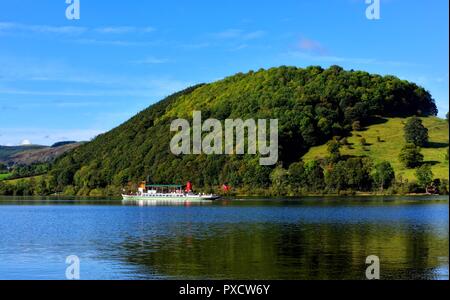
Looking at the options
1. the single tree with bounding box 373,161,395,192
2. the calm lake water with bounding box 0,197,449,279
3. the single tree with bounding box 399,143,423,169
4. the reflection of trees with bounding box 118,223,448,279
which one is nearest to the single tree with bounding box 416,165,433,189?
the single tree with bounding box 373,161,395,192

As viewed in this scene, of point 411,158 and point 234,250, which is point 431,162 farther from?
point 234,250

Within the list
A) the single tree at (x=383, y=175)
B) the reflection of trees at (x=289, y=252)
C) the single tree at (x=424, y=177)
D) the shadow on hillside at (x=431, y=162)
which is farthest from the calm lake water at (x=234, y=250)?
the shadow on hillside at (x=431, y=162)

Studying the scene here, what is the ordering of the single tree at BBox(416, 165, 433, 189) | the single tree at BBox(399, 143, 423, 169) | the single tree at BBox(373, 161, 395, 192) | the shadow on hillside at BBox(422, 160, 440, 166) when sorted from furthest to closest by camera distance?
the single tree at BBox(399, 143, 423, 169), the shadow on hillside at BBox(422, 160, 440, 166), the single tree at BBox(373, 161, 395, 192), the single tree at BBox(416, 165, 433, 189)

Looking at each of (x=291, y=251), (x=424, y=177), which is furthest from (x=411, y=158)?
(x=291, y=251)

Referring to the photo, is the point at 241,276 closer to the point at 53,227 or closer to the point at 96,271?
the point at 96,271

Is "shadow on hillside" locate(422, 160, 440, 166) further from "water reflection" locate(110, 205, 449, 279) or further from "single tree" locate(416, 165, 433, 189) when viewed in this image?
"water reflection" locate(110, 205, 449, 279)

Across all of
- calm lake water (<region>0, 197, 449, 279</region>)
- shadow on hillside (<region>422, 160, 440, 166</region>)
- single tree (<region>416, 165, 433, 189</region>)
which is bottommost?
calm lake water (<region>0, 197, 449, 279</region>)

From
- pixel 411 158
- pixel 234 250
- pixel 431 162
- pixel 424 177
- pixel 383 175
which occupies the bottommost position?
pixel 234 250

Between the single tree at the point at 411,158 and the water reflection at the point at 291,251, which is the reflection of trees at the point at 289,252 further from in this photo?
the single tree at the point at 411,158

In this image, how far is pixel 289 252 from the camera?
5181 centimetres

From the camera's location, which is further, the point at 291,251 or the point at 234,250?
the point at 234,250

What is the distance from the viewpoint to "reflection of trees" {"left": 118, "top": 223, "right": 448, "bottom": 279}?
41.9m
